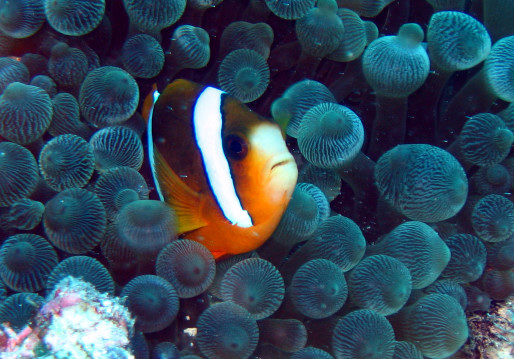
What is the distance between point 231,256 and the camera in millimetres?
1021

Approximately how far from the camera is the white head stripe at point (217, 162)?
0.94 meters

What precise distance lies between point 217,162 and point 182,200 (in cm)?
12

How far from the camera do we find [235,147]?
91cm

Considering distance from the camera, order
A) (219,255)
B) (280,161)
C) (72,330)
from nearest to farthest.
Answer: (72,330) < (280,161) < (219,255)

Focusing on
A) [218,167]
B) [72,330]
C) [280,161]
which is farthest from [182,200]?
[72,330]

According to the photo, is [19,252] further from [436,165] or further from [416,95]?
[416,95]

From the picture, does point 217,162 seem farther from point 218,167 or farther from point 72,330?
point 72,330

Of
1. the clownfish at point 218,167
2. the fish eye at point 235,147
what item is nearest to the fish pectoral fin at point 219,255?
the clownfish at point 218,167

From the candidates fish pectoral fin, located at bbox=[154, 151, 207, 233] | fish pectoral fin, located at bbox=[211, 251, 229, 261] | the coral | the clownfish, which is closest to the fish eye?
the clownfish

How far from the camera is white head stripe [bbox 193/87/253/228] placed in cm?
94

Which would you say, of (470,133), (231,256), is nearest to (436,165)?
(470,133)

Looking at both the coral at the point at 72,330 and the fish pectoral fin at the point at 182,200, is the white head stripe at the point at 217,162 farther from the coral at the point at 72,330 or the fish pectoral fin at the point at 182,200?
the coral at the point at 72,330

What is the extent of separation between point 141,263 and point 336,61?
0.88m

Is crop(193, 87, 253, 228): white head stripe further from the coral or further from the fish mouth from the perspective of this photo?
the coral
